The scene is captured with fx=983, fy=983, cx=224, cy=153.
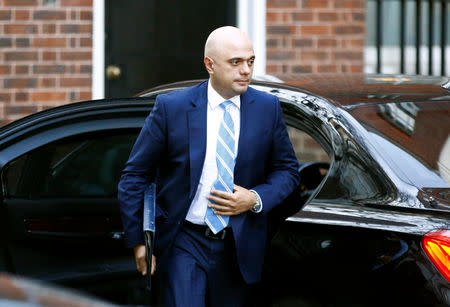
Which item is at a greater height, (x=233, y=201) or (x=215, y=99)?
(x=215, y=99)

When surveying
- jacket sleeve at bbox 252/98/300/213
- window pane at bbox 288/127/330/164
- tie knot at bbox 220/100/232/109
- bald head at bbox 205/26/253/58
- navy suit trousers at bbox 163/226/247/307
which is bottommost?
navy suit trousers at bbox 163/226/247/307

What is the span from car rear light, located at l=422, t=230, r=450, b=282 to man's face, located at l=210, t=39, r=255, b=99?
0.81 meters

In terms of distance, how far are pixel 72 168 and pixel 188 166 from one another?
1010 mm

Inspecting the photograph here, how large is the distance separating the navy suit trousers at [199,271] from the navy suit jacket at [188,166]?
54 mm

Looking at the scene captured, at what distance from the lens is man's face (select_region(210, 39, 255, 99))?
3.37 m

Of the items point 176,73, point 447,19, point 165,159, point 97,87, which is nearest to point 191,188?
point 165,159

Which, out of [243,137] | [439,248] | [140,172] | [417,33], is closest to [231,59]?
[243,137]

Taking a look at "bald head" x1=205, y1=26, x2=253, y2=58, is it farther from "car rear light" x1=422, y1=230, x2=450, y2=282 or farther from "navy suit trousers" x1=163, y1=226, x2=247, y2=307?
"car rear light" x1=422, y1=230, x2=450, y2=282

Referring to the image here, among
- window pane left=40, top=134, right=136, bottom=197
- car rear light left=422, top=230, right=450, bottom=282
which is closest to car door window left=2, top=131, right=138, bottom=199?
window pane left=40, top=134, right=136, bottom=197

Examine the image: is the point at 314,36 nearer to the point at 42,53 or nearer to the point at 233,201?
the point at 42,53

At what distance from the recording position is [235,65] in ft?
11.1

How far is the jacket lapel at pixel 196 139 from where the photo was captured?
3.40m

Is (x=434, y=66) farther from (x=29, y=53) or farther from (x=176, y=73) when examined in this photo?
(x=29, y=53)

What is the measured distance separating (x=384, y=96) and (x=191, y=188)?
85 centimetres
